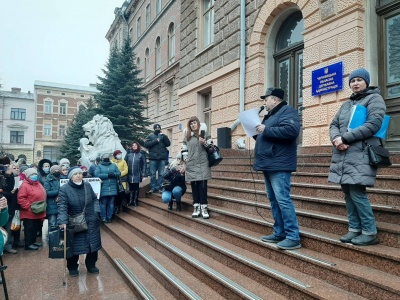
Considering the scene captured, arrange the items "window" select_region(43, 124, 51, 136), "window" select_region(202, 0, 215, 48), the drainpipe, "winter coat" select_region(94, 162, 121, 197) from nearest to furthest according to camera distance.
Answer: "winter coat" select_region(94, 162, 121, 197) → the drainpipe → "window" select_region(202, 0, 215, 48) → "window" select_region(43, 124, 51, 136)

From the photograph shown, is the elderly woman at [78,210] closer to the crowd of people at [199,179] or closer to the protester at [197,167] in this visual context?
the crowd of people at [199,179]

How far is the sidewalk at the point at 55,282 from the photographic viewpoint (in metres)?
4.51

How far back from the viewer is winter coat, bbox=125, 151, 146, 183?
8922 millimetres

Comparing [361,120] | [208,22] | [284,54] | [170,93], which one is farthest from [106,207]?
[170,93]

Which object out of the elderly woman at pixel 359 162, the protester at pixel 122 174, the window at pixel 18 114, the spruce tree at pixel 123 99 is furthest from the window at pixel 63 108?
the elderly woman at pixel 359 162

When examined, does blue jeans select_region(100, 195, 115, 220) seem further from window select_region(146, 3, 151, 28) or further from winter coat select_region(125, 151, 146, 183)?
window select_region(146, 3, 151, 28)

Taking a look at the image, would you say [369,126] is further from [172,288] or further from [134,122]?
[134,122]

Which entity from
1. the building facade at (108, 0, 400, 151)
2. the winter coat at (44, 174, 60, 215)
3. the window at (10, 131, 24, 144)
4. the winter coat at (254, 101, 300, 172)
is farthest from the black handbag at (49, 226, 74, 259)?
the window at (10, 131, 24, 144)

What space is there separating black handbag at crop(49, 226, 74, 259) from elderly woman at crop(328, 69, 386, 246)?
3.82 m

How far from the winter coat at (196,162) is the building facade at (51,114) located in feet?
179

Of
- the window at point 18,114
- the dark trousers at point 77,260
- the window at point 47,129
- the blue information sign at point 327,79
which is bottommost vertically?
the dark trousers at point 77,260

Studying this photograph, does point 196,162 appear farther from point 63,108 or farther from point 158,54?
point 63,108

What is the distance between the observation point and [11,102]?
57.8m

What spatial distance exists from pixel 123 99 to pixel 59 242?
13.5 m
